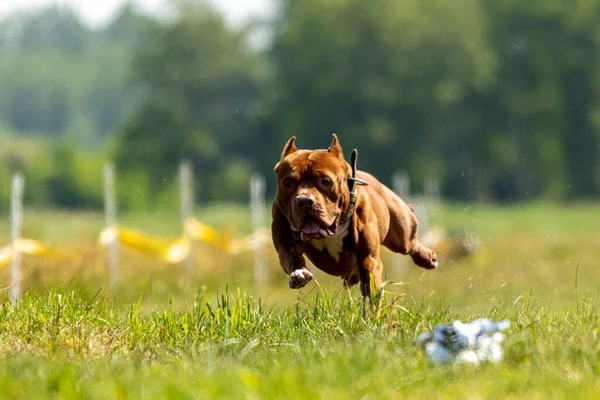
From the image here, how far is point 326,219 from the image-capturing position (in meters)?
6.99

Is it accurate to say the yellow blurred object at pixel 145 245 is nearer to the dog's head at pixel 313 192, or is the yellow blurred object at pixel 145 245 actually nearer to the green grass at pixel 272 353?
the green grass at pixel 272 353

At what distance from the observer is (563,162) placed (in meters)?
58.8

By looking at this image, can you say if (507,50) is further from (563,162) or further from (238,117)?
(238,117)

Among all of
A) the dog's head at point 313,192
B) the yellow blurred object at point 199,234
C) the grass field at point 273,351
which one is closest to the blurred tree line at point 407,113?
the yellow blurred object at point 199,234

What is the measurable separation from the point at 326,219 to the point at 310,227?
0.11m

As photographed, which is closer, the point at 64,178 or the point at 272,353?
the point at 272,353

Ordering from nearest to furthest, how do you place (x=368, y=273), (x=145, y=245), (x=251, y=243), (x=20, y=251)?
(x=368, y=273) → (x=20, y=251) → (x=145, y=245) → (x=251, y=243)

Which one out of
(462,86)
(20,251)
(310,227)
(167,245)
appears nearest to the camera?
(310,227)

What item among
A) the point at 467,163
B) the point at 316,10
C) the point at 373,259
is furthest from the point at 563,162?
the point at 373,259

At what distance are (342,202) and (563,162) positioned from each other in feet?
175

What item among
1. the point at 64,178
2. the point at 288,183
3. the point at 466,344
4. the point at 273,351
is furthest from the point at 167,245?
the point at 64,178

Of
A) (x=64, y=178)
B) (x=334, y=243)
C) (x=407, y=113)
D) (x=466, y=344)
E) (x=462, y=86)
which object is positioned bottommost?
(x=64, y=178)

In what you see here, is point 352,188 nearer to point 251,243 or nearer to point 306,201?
point 306,201

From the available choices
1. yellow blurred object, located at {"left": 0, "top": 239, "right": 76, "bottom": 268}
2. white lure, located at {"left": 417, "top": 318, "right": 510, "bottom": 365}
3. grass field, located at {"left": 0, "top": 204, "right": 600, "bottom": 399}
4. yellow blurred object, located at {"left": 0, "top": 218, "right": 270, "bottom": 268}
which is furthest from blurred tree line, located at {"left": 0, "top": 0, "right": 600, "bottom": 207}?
white lure, located at {"left": 417, "top": 318, "right": 510, "bottom": 365}
